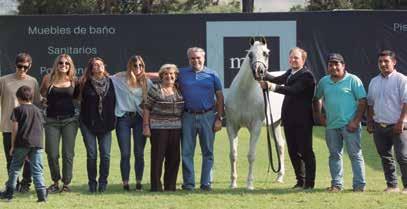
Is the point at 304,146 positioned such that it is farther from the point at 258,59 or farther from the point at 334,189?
the point at 258,59

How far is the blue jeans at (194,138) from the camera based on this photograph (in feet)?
31.1

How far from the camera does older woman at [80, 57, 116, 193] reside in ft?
30.1

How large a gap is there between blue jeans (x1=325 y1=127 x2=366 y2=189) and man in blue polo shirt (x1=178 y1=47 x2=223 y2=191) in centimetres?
144

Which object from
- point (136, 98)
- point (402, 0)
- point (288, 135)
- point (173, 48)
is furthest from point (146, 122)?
point (402, 0)

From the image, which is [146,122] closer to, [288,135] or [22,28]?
[288,135]

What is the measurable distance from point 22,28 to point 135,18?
2899mm

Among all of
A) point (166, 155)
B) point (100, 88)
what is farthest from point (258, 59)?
point (100, 88)

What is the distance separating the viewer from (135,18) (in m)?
19.4

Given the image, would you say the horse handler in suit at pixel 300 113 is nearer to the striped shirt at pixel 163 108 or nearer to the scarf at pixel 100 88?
the striped shirt at pixel 163 108

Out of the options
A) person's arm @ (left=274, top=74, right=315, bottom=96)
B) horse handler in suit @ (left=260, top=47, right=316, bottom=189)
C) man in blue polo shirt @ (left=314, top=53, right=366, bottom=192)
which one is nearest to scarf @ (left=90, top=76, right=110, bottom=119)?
horse handler in suit @ (left=260, top=47, right=316, bottom=189)

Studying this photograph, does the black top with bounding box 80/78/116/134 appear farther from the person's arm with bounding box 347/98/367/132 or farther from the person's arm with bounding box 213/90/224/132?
the person's arm with bounding box 347/98/367/132

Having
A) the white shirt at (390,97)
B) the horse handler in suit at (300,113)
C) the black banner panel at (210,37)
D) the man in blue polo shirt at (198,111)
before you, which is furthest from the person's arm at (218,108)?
the black banner panel at (210,37)

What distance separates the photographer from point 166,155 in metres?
9.56

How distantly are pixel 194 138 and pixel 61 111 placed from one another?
166 centimetres
